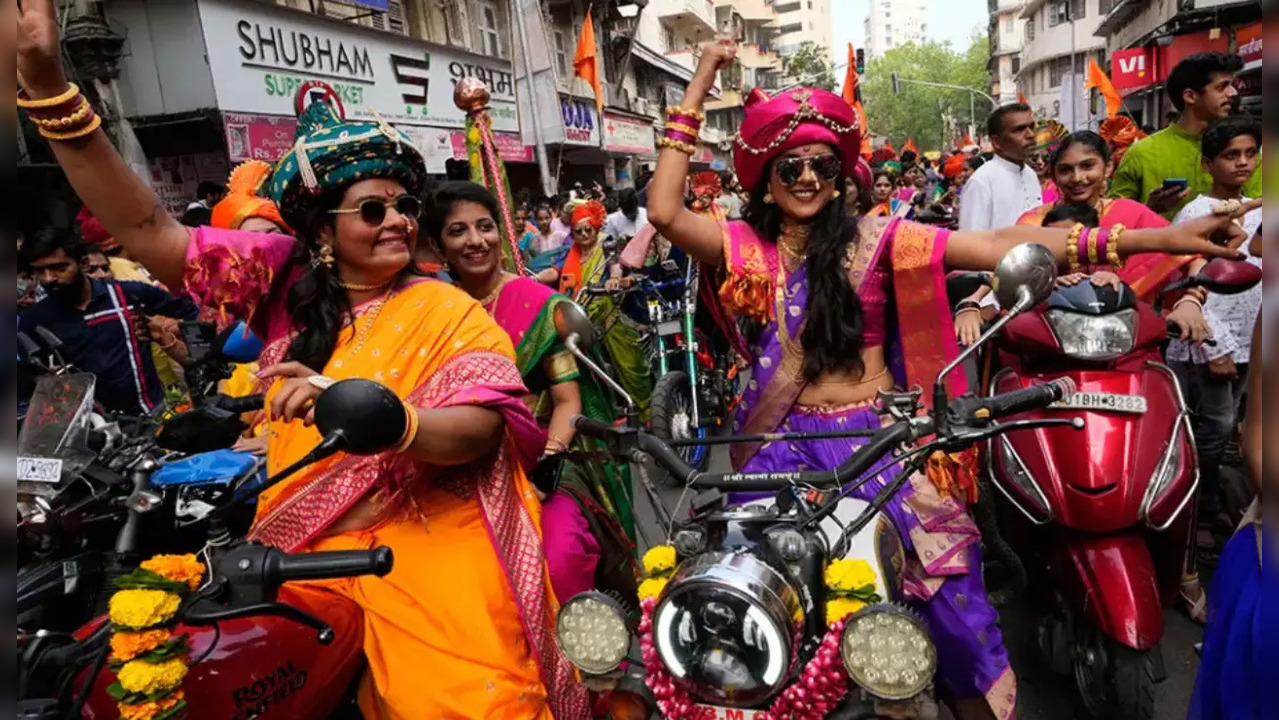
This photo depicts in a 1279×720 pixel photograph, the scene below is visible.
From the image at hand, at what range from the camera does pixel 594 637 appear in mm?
1619

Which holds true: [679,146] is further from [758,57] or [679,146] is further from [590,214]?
[758,57]

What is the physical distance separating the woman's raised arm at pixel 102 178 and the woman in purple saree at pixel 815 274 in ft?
4.52

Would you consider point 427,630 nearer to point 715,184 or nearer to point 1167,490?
point 1167,490

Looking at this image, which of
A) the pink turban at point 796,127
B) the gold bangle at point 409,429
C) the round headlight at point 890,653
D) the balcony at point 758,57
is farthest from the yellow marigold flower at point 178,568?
the balcony at point 758,57

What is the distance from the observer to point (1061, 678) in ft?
10.6

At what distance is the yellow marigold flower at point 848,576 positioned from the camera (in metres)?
1.48

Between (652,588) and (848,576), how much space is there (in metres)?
0.35

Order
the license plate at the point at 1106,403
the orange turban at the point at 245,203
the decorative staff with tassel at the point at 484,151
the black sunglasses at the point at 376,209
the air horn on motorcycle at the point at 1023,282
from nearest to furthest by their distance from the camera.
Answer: the air horn on motorcycle at the point at 1023,282 < the black sunglasses at the point at 376,209 < the license plate at the point at 1106,403 < the orange turban at the point at 245,203 < the decorative staff with tassel at the point at 484,151

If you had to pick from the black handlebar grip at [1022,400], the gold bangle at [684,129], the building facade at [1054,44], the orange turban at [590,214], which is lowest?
the black handlebar grip at [1022,400]

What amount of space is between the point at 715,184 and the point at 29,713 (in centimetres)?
921

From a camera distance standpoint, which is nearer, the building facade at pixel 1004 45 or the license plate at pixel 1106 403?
the license plate at pixel 1106 403

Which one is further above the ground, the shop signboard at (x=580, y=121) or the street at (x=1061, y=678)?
the shop signboard at (x=580, y=121)

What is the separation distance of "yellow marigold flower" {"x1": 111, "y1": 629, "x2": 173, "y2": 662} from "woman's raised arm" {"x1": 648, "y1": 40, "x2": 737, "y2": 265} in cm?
184

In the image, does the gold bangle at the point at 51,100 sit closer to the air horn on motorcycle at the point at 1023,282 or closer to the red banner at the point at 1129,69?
the air horn on motorcycle at the point at 1023,282
